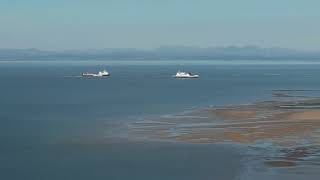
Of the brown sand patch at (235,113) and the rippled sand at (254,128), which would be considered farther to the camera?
the brown sand patch at (235,113)

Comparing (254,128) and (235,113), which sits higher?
(254,128)

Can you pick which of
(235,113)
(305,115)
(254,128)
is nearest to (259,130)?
(254,128)

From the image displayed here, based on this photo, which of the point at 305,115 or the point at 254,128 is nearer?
the point at 254,128

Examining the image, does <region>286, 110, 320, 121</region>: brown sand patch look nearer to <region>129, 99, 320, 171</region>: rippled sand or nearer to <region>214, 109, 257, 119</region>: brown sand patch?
<region>129, 99, 320, 171</region>: rippled sand

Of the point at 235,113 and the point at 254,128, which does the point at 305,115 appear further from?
the point at 254,128

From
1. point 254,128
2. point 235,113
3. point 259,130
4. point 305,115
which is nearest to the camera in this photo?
point 259,130

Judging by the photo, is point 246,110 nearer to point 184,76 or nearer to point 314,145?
point 314,145

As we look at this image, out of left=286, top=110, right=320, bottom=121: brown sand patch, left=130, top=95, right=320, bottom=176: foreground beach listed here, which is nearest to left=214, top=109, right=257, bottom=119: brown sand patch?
left=130, top=95, right=320, bottom=176: foreground beach

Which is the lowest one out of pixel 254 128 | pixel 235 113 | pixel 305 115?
pixel 235 113

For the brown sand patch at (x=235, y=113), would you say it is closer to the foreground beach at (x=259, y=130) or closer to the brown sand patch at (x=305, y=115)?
the foreground beach at (x=259, y=130)

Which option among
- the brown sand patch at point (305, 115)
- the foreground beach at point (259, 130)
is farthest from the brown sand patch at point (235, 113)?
the brown sand patch at point (305, 115)

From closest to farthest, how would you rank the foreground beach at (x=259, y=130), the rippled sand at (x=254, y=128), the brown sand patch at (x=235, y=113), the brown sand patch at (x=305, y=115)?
the foreground beach at (x=259, y=130) → the rippled sand at (x=254, y=128) → the brown sand patch at (x=305, y=115) → the brown sand patch at (x=235, y=113)

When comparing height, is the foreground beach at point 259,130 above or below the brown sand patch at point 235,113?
above
